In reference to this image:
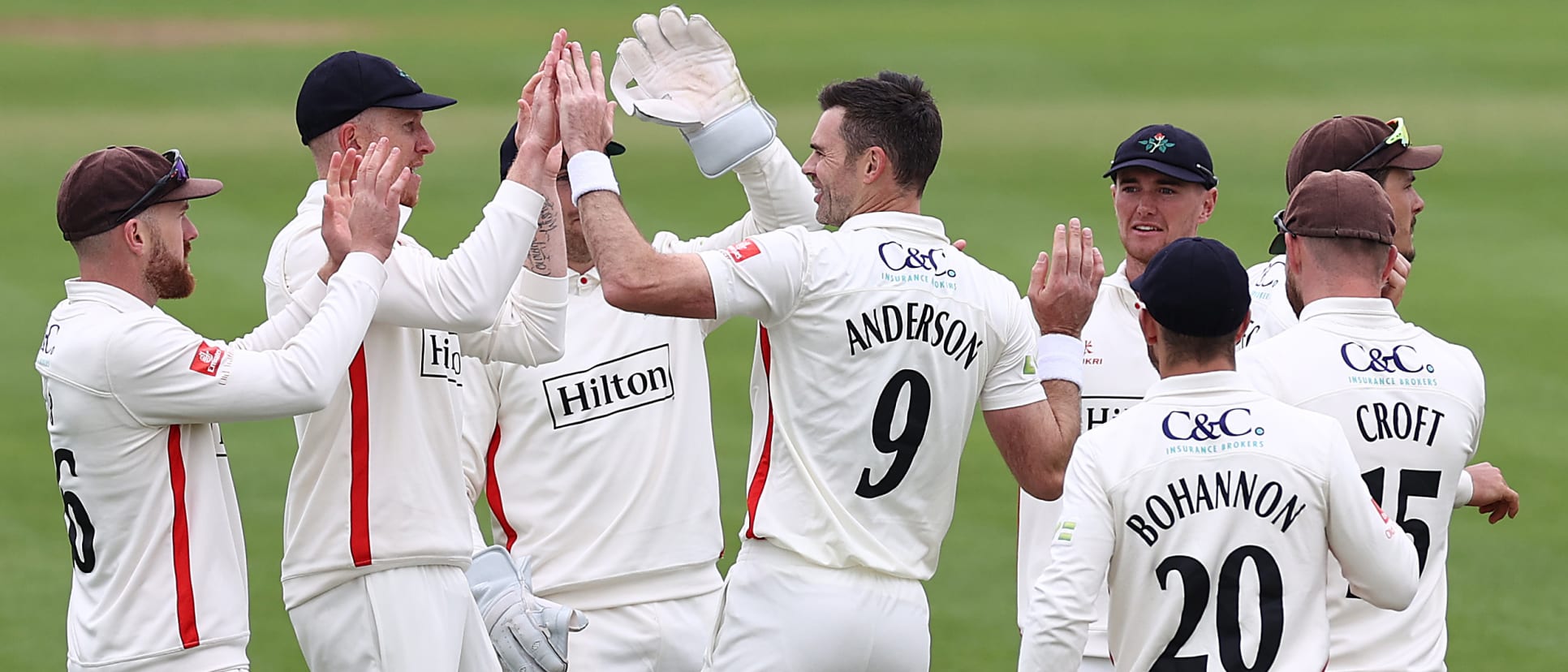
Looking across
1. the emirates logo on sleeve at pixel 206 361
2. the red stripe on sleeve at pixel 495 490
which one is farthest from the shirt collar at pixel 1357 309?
the emirates logo on sleeve at pixel 206 361

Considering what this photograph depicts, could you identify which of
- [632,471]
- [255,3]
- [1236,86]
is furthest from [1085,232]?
[255,3]

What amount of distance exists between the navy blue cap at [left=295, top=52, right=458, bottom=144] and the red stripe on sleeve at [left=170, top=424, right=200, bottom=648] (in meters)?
0.98

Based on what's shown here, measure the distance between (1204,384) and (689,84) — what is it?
1633 mm

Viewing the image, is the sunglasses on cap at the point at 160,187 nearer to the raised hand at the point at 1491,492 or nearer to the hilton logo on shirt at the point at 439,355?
the hilton logo on shirt at the point at 439,355

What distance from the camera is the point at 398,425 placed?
4.87 m

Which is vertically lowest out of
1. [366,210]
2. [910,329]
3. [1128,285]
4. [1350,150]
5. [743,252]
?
[910,329]

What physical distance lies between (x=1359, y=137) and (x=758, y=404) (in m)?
2.24

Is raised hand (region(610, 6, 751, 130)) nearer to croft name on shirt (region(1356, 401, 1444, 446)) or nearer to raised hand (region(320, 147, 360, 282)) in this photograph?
raised hand (region(320, 147, 360, 282))

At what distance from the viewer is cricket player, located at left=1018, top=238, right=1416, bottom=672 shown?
4.06 m

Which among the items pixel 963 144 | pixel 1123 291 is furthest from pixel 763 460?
pixel 963 144

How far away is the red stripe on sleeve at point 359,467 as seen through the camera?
481cm

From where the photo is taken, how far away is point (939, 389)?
185 inches

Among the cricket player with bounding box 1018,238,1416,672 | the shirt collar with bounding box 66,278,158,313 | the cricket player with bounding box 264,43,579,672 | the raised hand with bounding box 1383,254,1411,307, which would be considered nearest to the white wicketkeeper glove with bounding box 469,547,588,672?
the cricket player with bounding box 264,43,579,672

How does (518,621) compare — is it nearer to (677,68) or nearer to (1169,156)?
(677,68)
